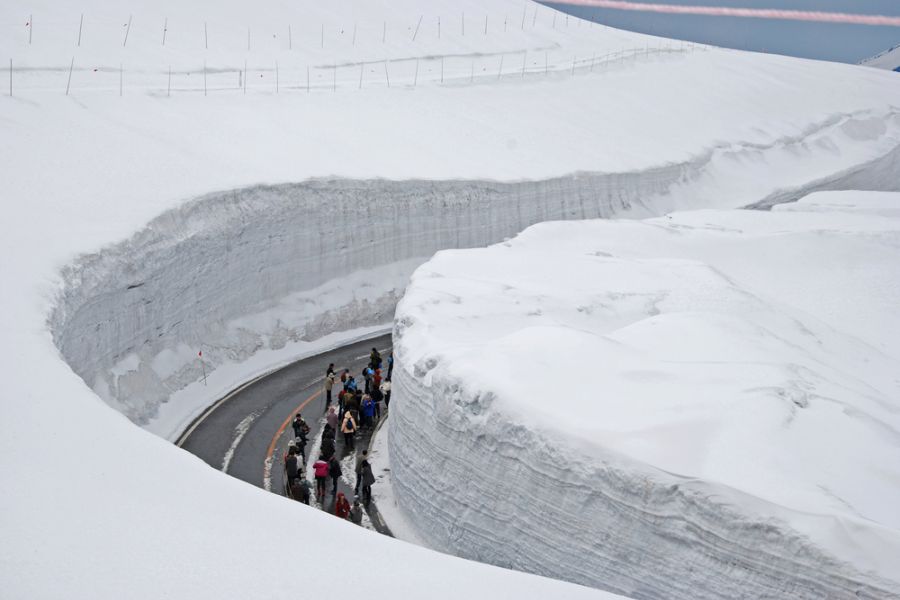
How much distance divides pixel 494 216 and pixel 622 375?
1910cm

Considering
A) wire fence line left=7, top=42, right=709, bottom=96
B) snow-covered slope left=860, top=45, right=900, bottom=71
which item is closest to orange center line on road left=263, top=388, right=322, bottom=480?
wire fence line left=7, top=42, right=709, bottom=96

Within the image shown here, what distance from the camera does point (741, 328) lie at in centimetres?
1959

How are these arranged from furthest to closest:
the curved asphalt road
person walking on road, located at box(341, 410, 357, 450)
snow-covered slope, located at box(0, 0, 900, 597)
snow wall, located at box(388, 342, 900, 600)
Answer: person walking on road, located at box(341, 410, 357, 450)
the curved asphalt road
snow wall, located at box(388, 342, 900, 600)
snow-covered slope, located at box(0, 0, 900, 597)

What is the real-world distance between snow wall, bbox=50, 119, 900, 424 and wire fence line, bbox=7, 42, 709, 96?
8340 millimetres

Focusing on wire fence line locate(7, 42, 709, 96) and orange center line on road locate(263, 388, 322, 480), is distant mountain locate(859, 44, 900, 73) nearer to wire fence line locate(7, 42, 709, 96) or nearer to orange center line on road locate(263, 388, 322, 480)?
wire fence line locate(7, 42, 709, 96)

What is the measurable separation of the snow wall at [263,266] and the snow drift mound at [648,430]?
569 cm

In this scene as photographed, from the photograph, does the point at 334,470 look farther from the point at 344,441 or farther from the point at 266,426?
the point at 266,426

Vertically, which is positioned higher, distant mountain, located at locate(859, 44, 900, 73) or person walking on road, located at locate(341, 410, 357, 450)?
distant mountain, located at locate(859, 44, 900, 73)

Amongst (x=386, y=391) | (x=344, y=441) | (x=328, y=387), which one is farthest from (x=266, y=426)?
(x=386, y=391)

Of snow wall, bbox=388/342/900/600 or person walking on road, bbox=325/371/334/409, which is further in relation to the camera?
person walking on road, bbox=325/371/334/409

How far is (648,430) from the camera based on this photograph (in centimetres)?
1484

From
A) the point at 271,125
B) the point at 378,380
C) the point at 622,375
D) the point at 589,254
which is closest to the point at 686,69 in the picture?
the point at 271,125

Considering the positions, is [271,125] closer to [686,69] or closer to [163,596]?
[163,596]

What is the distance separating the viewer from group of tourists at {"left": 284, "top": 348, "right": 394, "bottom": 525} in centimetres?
1880
